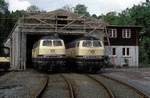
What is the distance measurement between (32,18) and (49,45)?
11.8m

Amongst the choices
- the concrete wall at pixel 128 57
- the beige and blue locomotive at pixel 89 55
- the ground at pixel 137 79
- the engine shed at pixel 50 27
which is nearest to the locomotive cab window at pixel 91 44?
the beige and blue locomotive at pixel 89 55

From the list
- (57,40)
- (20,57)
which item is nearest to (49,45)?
(57,40)

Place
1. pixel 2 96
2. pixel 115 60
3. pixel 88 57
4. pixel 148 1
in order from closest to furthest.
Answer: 1. pixel 2 96
2. pixel 88 57
3. pixel 115 60
4. pixel 148 1

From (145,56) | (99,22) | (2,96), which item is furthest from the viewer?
(145,56)

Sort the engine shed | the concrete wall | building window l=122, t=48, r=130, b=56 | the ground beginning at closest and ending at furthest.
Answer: the ground, the engine shed, the concrete wall, building window l=122, t=48, r=130, b=56

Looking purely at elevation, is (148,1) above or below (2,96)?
above

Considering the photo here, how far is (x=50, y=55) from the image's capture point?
37.7 m

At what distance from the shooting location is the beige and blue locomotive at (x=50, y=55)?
37.3 meters

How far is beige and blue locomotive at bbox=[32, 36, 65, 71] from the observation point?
3731cm

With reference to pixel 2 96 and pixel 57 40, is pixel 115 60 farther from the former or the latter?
pixel 2 96

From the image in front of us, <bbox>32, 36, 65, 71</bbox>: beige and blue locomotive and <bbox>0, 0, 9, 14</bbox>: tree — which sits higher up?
<bbox>0, 0, 9, 14</bbox>: tree

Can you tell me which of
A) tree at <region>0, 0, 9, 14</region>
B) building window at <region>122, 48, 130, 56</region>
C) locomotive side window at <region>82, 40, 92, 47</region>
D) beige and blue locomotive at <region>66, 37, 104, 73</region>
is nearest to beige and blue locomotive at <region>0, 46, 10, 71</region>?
beige and blue locomotive at <region>66, 37, 104, 73</region>

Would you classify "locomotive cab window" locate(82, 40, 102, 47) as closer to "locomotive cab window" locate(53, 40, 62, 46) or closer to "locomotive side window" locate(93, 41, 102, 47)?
"locomotive side window" locate(93, 41, 102, 47)

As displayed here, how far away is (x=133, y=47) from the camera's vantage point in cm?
6412
